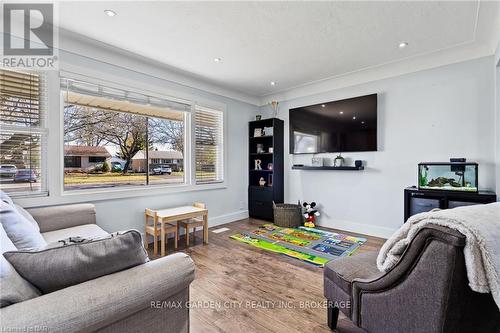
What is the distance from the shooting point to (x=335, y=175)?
402cm

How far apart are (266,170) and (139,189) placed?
93.2 inches

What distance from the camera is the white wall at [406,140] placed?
9.28 feet

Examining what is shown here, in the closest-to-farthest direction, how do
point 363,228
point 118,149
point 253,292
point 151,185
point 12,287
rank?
point 12,287 → point 253,292 → point 118,149 → point 151,185 → point 363,228

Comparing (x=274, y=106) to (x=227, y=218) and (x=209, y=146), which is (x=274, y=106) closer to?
(x=209, y=146)

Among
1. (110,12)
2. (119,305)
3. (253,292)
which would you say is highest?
(110,12)

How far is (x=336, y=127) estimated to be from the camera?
3.89m

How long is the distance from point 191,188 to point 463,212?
337 cm

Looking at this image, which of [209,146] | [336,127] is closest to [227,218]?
[209,146]

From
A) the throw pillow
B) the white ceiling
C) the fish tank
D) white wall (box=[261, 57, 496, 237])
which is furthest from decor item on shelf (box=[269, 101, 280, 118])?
the throw pillow

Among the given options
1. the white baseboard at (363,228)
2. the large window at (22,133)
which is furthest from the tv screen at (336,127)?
the large window at (22,133)

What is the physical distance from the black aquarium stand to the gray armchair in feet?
6.16

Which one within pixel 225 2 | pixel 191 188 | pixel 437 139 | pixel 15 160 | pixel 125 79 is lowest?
pixel 191 188

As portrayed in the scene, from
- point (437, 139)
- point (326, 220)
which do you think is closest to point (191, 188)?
point (326, 220)

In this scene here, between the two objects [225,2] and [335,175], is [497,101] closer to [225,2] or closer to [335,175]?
[335,175]
